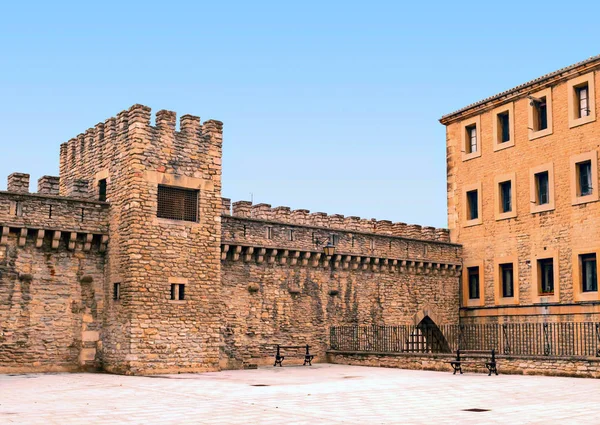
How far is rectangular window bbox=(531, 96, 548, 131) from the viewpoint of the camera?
29250 millimetres

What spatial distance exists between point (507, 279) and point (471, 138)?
20.8ft

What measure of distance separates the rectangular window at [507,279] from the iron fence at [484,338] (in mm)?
1424

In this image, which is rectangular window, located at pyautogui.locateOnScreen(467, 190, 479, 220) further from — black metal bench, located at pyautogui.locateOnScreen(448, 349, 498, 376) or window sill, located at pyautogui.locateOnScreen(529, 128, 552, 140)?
black metal bench, located at pyautogui.locateOnScreen(448, 349, 498, 376)

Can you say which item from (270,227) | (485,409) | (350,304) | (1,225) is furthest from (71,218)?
(485,409)

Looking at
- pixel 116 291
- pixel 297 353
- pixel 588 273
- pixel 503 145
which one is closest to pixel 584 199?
pixel 588 273

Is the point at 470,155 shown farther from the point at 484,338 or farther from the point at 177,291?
the point at 177,291

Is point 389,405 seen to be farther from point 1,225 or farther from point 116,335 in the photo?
point 1,225

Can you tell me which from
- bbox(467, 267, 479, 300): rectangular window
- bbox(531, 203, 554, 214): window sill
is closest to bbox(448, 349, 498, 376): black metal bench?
bbox(531, 203, 554, 214): window sill

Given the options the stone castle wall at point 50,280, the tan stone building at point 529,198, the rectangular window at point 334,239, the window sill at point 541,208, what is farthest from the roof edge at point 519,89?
the stone castle wall at point 50,280

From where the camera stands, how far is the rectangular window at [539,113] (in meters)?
29.2

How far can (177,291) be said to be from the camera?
22062mm

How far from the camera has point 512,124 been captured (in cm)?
3023

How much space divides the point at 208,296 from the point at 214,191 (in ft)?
10.7

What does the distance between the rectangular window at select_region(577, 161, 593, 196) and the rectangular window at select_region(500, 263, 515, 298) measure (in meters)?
4.43
